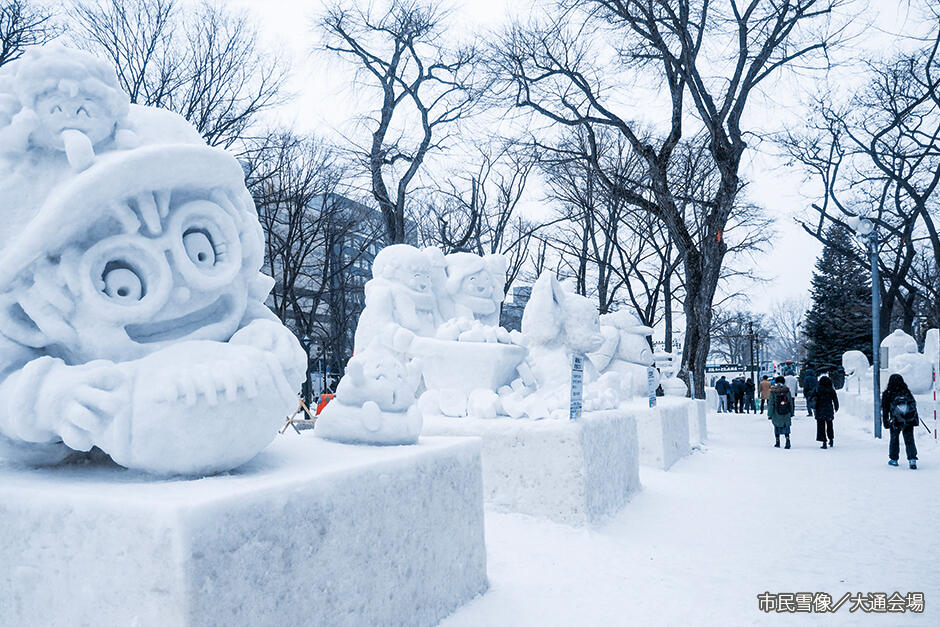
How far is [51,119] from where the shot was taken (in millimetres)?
2332

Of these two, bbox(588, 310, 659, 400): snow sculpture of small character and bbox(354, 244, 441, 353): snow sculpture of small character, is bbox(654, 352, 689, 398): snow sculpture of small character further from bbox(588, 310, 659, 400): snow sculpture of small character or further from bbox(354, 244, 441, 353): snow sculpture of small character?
bbox(354, 244, 441, 353): snow sculpture of small character

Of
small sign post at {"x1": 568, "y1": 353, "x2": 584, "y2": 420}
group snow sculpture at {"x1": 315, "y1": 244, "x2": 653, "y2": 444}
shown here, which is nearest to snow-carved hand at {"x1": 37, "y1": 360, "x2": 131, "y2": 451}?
group snow sculpture at {"x1": 315, "y1": 244, "x2": 653, "y2": 444}

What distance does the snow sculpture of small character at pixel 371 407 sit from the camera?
9.95ft

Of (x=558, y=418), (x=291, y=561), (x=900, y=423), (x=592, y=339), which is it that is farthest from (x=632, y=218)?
(x=291, y=561)

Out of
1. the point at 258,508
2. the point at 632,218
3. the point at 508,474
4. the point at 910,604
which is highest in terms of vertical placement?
the point at 632,218

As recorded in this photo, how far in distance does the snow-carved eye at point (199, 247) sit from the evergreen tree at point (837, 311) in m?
29.9

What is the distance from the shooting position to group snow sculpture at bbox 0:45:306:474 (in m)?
2.09

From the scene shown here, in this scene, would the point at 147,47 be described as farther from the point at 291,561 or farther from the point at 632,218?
the point at 632,218

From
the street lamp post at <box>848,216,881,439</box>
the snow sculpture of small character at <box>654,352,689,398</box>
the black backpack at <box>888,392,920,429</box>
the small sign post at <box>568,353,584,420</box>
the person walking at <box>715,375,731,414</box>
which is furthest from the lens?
the person walking at <box>715,375,731,414</box>

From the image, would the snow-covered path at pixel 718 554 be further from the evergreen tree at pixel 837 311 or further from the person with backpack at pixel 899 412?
the evergreen tree at pixel 837 311

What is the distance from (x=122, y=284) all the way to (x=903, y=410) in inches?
373

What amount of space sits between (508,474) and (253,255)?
2977 millimetres

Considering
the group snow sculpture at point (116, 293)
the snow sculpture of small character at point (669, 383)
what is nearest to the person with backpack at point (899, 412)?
the snow sculpture of small character at point (669, 383)

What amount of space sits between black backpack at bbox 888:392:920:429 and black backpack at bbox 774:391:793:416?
275cm
